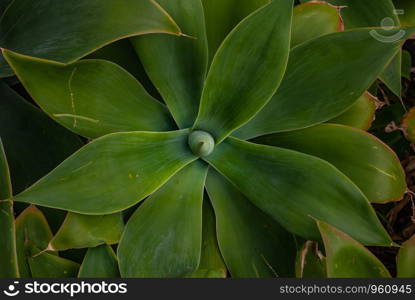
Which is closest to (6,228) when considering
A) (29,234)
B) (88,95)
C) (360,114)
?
(29,234)

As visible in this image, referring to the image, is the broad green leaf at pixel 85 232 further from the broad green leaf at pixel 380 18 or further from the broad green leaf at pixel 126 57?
the broad green leaf at pixel 380 18

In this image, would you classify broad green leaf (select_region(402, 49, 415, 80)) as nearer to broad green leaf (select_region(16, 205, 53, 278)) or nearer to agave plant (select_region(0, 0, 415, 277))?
agave plant (select_region(0, 0, 415, 277))

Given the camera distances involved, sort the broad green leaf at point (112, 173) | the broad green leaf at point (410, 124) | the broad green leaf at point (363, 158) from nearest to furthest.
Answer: the broad green leaf at point (112, 173) → the broad green leaf at point (363, 158) → the broad green leaf at point (410, 124)

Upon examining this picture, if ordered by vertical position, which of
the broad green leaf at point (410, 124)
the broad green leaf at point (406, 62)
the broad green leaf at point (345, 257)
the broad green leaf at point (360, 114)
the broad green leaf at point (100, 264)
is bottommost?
the broad green leaf at point (345, 257)

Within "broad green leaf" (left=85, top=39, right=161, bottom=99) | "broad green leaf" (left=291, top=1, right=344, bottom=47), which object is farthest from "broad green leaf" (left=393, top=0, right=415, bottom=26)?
"broad green leaf" (left=85, top=39, right=161, bottom=99)

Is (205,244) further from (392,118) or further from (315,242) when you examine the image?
(392,118)

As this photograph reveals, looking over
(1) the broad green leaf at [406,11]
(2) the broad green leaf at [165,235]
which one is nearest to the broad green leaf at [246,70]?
(2) the broad green leaf at [165,235]

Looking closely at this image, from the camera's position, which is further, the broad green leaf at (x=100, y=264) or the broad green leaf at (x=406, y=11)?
the broad green leaf at (x=406, y=11)
